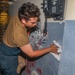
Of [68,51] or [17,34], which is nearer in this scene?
[68,51]

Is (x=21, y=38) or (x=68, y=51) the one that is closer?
(x=68, y=51)

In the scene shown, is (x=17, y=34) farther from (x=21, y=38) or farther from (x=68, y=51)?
(x=68, y=51)

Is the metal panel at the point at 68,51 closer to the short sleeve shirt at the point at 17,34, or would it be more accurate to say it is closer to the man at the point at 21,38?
the man at the point at 21,38

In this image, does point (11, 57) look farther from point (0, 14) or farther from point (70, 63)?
point (0, 14)

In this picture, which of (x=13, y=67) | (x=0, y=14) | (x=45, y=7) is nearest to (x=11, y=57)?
(x=13, y=67)

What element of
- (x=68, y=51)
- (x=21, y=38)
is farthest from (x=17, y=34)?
(x=68, y=51)

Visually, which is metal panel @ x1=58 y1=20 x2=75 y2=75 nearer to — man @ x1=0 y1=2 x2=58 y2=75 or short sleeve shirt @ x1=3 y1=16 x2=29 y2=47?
man @ x1=0 y1=2 x2=58 y2=75

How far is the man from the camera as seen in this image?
4.65 feet

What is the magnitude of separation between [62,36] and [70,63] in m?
0.21

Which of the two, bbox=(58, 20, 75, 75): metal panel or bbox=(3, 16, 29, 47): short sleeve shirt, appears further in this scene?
bbox=(3, 16, 29, 47): short sleeve shirt

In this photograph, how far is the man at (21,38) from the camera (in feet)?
4.65

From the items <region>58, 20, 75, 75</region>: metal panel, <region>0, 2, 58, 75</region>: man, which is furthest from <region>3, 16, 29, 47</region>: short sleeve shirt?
<region>58, 20, 75, 75</region>: metal panel

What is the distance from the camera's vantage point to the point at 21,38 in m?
1.41

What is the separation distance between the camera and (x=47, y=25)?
5.18 ft
